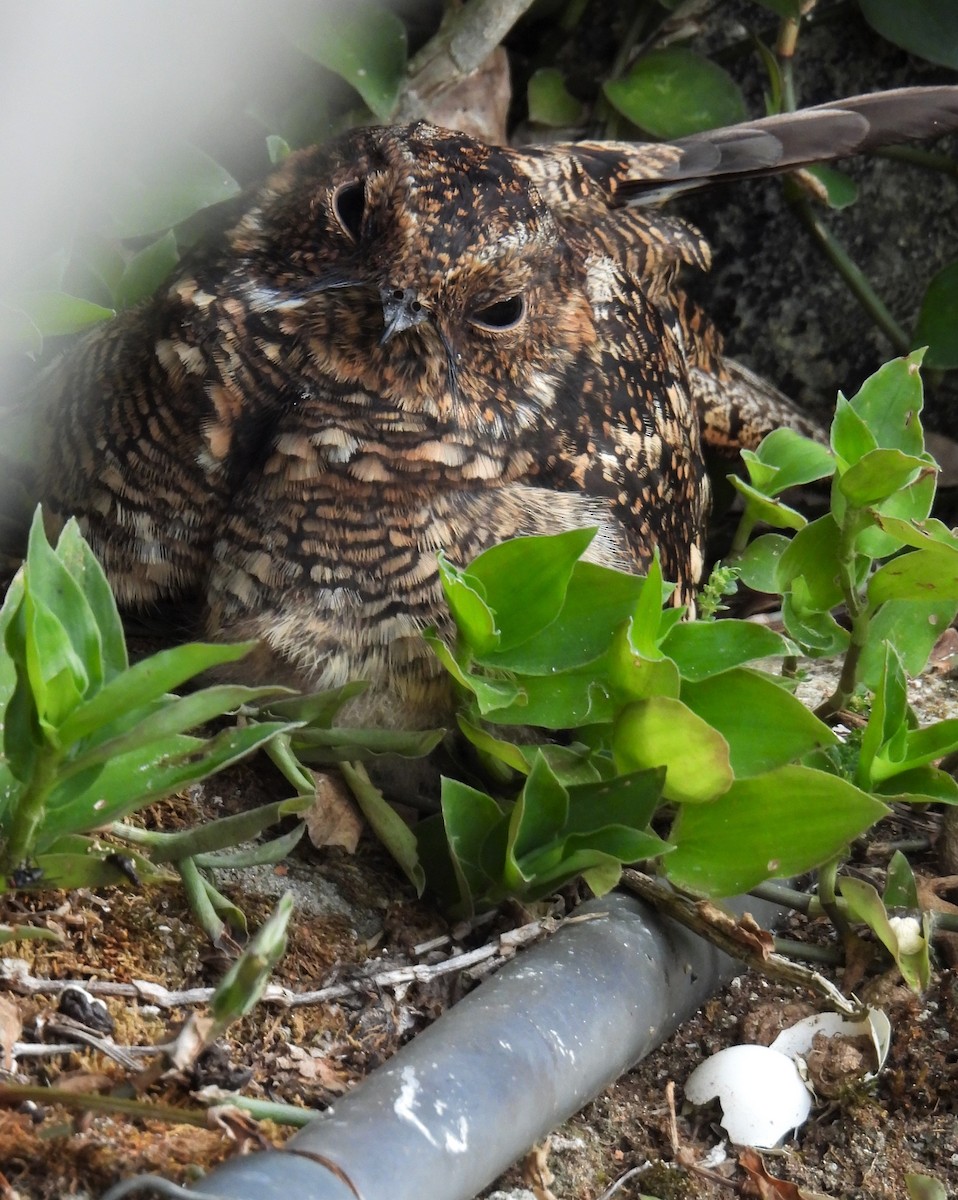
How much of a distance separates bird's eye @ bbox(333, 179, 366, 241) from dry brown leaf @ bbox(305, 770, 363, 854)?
59cm

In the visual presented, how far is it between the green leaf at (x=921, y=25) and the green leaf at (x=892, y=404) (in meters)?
0.94

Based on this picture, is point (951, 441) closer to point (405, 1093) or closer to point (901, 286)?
point (901, 286)

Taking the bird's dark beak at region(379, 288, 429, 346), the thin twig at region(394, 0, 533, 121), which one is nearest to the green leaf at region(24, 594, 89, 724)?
the bird's dark beak at region(379, 288, 429, 346)

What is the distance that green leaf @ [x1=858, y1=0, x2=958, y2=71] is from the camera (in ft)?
6.88

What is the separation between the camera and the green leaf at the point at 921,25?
2098 millimetres

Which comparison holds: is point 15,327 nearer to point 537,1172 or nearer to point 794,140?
point 537,1172

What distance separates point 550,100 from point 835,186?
0.51 meters

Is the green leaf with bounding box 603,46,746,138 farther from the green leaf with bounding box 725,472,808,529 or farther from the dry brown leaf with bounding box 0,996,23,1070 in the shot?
the dry brown leaf with bounding box 0,996,23,1070

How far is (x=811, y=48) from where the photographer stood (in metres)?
2.29

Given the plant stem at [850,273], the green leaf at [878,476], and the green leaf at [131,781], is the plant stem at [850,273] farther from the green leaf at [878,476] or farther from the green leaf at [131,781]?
the green leaf at [131,781]

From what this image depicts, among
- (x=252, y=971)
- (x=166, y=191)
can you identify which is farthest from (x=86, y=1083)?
(x=166, y=191)

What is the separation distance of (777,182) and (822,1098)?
165 centimetres

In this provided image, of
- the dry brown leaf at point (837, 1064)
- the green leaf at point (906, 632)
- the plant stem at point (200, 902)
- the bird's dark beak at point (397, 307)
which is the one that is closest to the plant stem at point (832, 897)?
the dry brown leaf at point (837, 1064)

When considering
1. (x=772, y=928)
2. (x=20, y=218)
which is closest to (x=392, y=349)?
(x=20, y=218)
